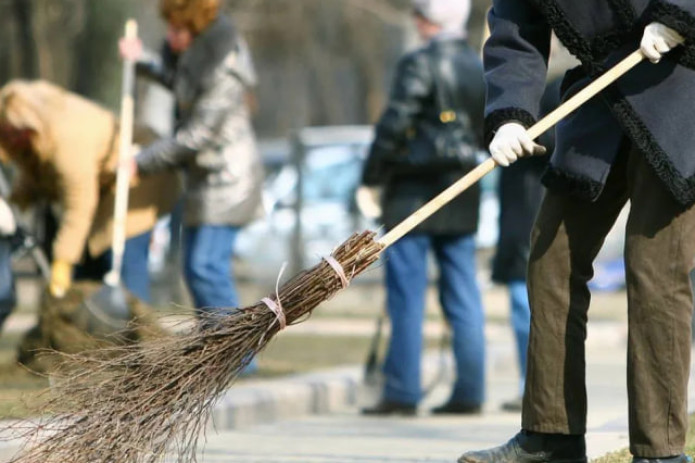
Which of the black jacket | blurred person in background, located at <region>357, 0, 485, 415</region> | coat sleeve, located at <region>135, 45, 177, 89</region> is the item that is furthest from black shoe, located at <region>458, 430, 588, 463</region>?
coat sleeve, located at <region>135, 45, 177, 89</region>

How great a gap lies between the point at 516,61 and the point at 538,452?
115 centimetres

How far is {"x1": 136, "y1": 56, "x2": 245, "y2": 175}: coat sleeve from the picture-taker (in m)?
8.92

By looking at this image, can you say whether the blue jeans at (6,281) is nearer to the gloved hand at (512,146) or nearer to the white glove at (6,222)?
the white glove at (6,222)

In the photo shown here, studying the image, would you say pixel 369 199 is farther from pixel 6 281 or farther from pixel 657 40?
pixel 657 40

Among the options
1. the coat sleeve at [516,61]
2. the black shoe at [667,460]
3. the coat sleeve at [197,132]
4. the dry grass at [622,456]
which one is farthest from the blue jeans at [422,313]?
the black shoe at [667,460]

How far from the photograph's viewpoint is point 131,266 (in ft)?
30.7

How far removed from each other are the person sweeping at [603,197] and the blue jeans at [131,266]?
14.7ft

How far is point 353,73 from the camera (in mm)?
44000

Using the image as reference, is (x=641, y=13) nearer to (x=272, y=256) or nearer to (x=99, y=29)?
(x=99, y=29)

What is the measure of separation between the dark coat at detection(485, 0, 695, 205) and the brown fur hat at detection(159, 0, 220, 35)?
4.09m

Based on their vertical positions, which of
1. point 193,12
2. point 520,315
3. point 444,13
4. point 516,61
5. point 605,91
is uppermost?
point 193,12

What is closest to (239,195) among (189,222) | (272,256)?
(189,222)

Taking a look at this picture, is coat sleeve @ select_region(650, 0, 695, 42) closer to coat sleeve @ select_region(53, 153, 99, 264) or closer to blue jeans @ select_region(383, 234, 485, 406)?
blue jeans @ select_region(383, 234, 485, 406)

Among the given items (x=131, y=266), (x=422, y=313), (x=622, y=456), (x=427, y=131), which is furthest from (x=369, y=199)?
(x=622, y=456)
